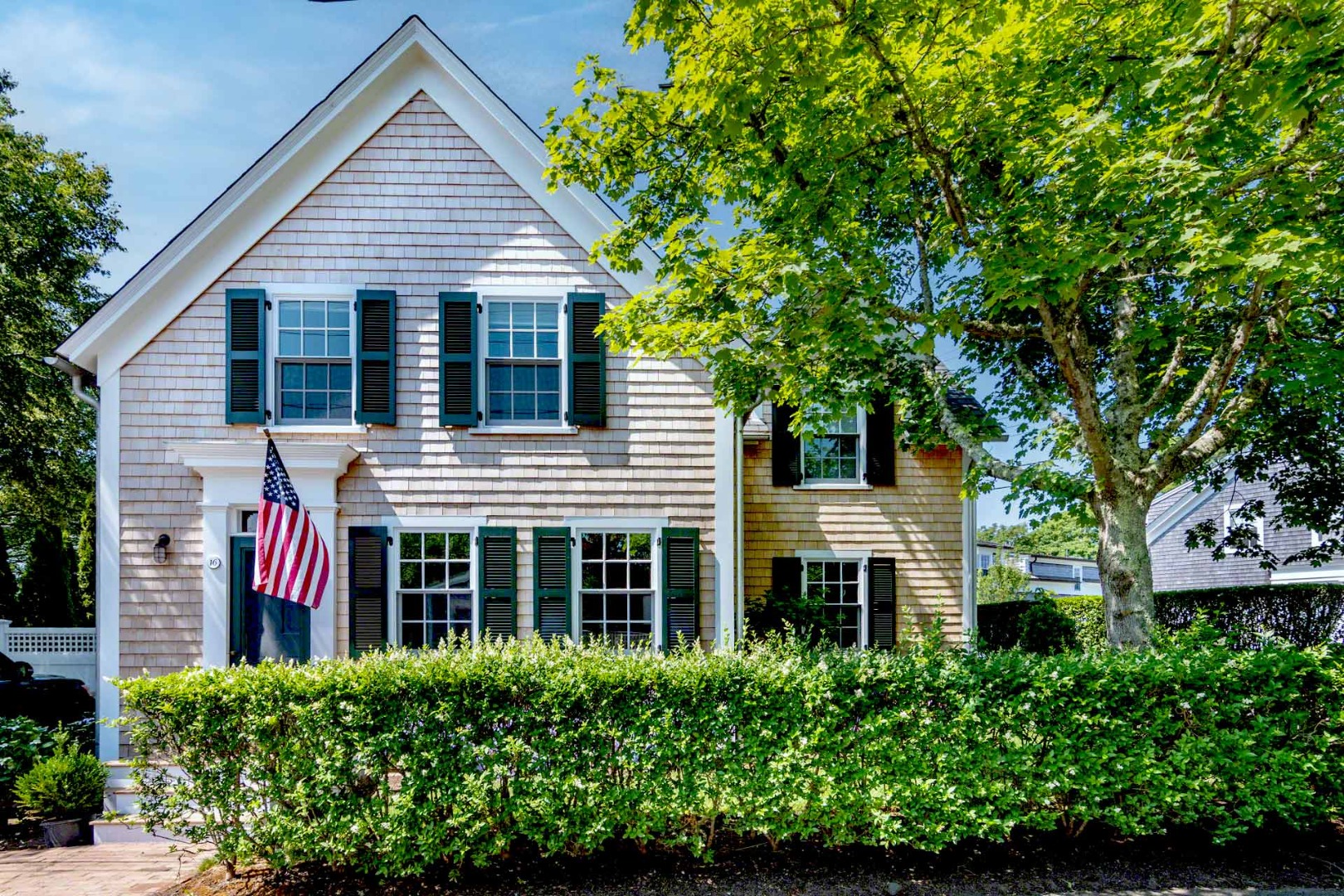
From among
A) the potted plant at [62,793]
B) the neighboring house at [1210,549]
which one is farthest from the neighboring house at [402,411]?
the neighboring house at [1210,549]

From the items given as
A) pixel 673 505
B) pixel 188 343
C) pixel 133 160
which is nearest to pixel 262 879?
pixel 673 505

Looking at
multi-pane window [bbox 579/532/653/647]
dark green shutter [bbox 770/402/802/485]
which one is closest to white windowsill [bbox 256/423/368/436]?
multi-pane window [bbox 579/532/653/647]

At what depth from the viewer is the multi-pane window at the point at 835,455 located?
1065 centimetres

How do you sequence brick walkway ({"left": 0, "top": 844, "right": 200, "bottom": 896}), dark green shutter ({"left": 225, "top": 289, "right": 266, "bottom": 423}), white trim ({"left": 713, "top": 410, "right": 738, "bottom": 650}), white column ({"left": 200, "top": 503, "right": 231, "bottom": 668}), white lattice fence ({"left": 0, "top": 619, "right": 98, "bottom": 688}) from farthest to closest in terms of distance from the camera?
white lattice fence ({"left": 0, "top": 619, "right": 98, "bottom": 688}) → white trim ({"left": 713, "top": 410, "right": 738, "bottom": 650}) → dark green shutter ({"left": 225, "top": 289, "right": 266, "bottom": 423}) → white column ({"left": 200, "top": 503, "right": 231, "bottom": 668}) → brick walkway ({"left": 0, "top": 844, "right": 200, "bottom": 896})

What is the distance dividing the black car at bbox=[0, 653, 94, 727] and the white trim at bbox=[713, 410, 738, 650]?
8.15 metres

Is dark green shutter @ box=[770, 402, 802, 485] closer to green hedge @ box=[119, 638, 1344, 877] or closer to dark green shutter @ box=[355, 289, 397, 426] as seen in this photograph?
dark green shutter @ box=[355, 289, 397, 426]

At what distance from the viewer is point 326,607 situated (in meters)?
7.77

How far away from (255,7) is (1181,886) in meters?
9.93

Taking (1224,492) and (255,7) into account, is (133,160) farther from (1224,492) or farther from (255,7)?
(1224,492)

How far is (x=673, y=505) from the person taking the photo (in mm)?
8234

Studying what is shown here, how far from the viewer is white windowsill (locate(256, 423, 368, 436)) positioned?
7.91 metres

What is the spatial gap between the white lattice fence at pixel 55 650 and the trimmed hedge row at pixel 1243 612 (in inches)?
597

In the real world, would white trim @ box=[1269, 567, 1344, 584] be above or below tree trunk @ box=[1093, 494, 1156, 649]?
below

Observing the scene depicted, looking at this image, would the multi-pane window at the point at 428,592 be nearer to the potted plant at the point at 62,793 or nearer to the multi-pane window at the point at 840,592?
the potted plant at the point at 62,793
